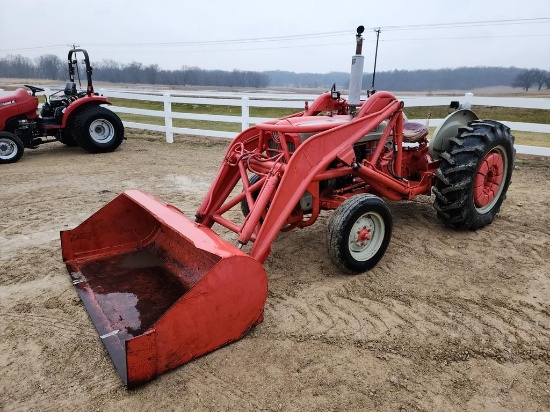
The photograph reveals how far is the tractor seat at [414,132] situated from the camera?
482cm

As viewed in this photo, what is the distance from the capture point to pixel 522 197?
5.89m

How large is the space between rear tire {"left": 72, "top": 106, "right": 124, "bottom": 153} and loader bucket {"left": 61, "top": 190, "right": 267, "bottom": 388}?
5.94 m

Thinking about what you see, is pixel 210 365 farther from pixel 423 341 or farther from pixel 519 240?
pixel 519 240

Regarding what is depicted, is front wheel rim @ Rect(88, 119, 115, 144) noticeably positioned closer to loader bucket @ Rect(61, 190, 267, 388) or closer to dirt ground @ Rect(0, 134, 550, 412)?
dirt ground @ Rect(0, 134, 550, 412)

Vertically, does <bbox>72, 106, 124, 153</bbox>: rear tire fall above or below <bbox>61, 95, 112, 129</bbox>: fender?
below

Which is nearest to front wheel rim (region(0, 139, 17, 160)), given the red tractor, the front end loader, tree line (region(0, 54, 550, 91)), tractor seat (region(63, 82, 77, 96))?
the red tractor

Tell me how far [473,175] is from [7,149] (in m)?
8.49

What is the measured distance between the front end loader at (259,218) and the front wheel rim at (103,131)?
6198mm


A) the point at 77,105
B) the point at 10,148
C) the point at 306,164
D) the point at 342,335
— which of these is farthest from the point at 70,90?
the point at 342,335

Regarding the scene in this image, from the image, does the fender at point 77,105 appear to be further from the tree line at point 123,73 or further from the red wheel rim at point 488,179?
the tree line at point 123,73

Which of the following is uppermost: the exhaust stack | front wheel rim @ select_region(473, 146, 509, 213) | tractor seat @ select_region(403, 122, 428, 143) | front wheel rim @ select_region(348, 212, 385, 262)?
the exhaust stack

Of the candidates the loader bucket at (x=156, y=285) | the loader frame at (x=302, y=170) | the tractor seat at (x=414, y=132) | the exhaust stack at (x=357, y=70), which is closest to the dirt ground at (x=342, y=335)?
the loader bucket at (x=156, y=285)

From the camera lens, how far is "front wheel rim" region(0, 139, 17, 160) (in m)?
8.38

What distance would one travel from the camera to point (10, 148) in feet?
27.7
